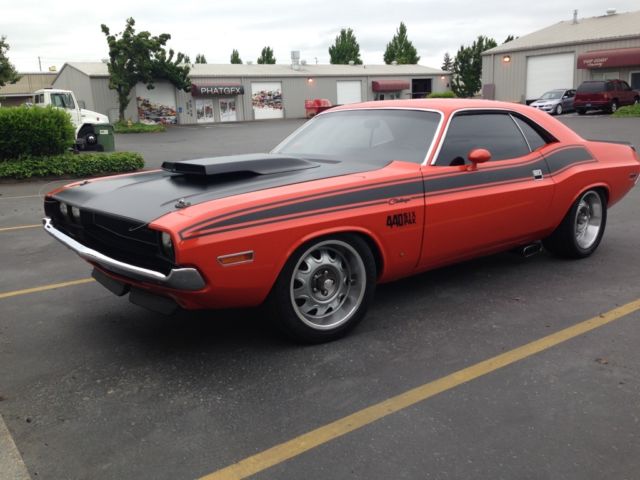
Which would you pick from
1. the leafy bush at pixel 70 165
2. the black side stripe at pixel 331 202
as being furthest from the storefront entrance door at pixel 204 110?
the black side stripe at pixel 331 202

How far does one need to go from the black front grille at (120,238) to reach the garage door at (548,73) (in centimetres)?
4188

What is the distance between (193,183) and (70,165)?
1036 centimetres

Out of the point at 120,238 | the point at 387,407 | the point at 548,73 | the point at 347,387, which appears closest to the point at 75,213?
the point at 120,238

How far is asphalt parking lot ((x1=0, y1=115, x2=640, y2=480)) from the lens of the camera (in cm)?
259

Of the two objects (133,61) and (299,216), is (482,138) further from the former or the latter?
(133,61)

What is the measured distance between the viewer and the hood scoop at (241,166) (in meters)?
3.87

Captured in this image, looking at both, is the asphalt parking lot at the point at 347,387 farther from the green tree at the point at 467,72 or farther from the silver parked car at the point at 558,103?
the green tree at the point at 467,72

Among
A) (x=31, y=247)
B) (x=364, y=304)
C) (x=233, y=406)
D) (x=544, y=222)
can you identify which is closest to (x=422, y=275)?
(x=544, y=222)

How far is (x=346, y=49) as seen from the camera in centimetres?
7656

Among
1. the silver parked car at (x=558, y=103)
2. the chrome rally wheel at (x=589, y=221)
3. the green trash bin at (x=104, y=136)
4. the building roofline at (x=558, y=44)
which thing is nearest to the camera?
the chrome rally wheel at (x=589, y=221)

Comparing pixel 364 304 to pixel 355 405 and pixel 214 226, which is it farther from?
pixel 214 226

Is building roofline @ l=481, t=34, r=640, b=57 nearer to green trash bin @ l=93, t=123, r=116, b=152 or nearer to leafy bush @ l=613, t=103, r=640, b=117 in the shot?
leafy bush @ l=613, t=103, r=640, b=117

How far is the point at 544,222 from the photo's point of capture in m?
5.00

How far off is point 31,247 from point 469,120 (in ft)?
15.5
